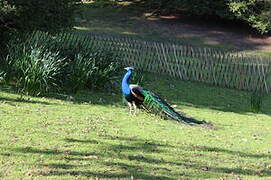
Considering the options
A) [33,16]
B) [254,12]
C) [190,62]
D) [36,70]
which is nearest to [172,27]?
[254,12]

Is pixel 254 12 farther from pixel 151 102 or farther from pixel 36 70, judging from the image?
pixel 151 102

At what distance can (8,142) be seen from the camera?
6.30 meters

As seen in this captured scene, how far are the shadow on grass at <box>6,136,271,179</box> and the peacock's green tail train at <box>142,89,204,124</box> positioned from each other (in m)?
1.68

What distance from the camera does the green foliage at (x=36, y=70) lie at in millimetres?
9781

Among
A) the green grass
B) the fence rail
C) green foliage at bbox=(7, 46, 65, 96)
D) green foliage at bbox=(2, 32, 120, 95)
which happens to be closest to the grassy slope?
the fence rail

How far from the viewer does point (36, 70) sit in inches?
385

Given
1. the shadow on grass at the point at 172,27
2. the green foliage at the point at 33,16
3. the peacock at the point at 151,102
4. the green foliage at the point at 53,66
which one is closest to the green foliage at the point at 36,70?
the green foliage at the point at 53,66

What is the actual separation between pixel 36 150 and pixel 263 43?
23.9 m

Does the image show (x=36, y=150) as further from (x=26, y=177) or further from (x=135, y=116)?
(x=135, y=116)

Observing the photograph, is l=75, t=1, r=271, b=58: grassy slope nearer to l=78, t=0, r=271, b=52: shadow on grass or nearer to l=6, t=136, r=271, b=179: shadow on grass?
l=78, t=0, r=271, b=52: shadow on grass

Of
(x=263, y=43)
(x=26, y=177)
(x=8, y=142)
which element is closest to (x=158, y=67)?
(x=8, y=142)

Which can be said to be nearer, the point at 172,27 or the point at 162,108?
the point at 162,108

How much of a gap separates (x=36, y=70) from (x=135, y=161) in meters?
4.46

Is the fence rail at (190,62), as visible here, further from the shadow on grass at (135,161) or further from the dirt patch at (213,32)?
the dirt patch at (213,32)
